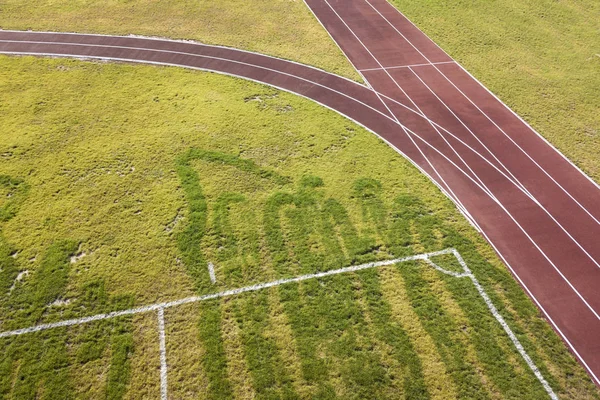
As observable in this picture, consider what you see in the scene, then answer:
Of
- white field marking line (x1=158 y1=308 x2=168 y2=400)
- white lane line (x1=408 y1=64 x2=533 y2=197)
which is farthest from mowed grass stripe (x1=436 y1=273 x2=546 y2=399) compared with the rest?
white field marking line (x1=158 y1=308 x2=168 y2=400)

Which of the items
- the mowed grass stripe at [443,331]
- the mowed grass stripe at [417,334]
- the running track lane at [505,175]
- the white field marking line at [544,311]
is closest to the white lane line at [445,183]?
the running track lane at [505,175]

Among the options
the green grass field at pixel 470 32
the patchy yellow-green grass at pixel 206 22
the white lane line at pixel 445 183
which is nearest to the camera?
the white lane line at pixel 445 183

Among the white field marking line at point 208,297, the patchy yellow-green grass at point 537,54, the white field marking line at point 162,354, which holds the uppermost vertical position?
the patchy yellow-green grass at point 537,54

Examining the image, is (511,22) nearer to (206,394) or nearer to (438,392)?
(438,392)

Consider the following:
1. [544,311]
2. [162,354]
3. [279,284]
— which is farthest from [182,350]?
[544,311]

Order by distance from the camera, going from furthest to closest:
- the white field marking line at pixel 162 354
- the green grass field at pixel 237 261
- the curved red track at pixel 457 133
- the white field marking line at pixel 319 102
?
the white field marking line at pixel 319 102, the curved red track at pixel 457 133, the green grass field at pixel 237 261, the white field marking line at pixel 162 354

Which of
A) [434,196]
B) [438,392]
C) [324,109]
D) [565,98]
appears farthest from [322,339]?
[565,98]

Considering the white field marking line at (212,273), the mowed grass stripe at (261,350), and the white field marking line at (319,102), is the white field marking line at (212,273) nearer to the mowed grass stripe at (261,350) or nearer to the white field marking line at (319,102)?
the mowed grass stripe at (261,350)
